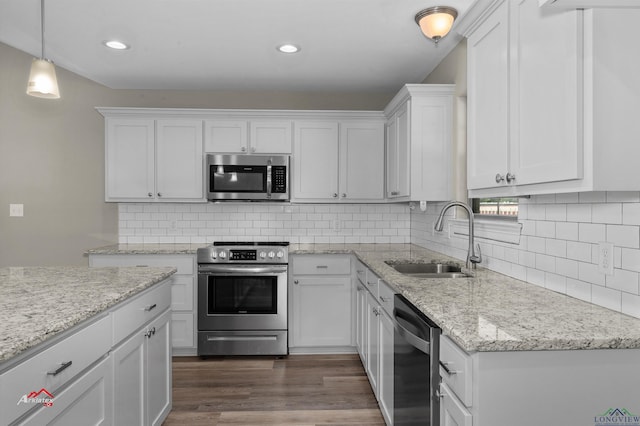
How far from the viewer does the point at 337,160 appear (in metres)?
3.85

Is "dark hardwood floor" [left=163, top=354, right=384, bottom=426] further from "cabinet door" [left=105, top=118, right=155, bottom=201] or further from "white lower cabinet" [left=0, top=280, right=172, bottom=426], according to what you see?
"cabinet door" [left=105, top=118, right=155, bottom=201]

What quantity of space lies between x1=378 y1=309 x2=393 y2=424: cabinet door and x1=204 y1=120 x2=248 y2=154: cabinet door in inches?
85.7

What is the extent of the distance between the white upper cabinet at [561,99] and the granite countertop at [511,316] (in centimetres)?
43

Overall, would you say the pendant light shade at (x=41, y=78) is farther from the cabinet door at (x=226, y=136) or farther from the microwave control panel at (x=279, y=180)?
the microwave control panel at (x=279, y=180)

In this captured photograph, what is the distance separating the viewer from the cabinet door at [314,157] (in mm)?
3830

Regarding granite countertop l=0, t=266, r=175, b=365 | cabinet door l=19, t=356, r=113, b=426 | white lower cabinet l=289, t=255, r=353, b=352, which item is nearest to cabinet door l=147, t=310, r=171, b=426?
granite countertop l=0, t=266, r=175, b=365

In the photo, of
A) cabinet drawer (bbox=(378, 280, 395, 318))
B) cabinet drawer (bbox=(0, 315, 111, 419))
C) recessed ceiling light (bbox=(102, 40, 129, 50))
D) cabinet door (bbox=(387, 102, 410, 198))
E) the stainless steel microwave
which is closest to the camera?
cabinet drawer (bbox=(0, 315, 111, 419))

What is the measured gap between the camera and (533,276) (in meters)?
1.96

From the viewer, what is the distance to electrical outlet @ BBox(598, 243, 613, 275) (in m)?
1.47

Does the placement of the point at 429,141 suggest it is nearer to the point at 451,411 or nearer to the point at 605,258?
the point at 605,258

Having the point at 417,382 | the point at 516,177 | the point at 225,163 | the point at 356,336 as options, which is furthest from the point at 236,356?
the point at 516,177

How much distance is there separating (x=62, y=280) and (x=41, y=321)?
0.77m

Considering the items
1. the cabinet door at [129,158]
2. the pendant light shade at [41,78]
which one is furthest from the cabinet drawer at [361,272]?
the pendant light shade at [41,78]

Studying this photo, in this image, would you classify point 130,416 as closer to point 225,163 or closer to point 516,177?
point 516,177
